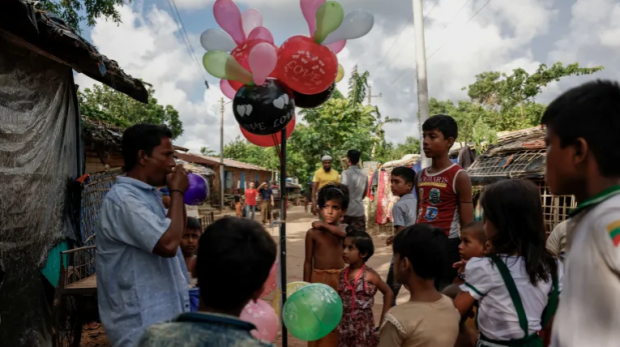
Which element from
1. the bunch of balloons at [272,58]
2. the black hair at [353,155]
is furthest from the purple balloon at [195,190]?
the black hair at [353,155]

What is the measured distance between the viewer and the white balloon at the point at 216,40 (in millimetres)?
3273

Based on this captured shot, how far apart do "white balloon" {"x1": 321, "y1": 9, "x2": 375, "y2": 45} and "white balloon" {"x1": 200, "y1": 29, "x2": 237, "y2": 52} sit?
2.47ft

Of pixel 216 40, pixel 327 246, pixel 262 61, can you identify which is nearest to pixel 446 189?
pixel 327 246

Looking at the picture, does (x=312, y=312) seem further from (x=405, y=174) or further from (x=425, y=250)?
(x=405, y=174)

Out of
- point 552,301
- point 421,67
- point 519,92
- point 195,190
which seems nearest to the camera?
point 552,301

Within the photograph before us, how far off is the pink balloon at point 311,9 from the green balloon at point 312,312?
6.28ft

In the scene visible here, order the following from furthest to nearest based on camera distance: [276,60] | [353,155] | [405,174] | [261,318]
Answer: [353,155] → [405,174] → [276,60] → [261,318]

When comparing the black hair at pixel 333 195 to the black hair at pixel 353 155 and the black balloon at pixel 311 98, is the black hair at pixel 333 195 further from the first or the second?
the black hair at pixel 353 155

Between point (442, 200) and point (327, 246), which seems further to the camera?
point (327, 246)

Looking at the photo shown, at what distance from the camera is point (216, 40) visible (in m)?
3.32

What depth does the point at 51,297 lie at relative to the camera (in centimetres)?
399

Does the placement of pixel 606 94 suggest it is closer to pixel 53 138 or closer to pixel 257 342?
pixel 257 342

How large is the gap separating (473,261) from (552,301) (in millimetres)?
372

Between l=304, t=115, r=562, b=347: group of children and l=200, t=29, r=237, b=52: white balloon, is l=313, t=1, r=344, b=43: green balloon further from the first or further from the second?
l=304, t=115, r=562, b=347: group of children
